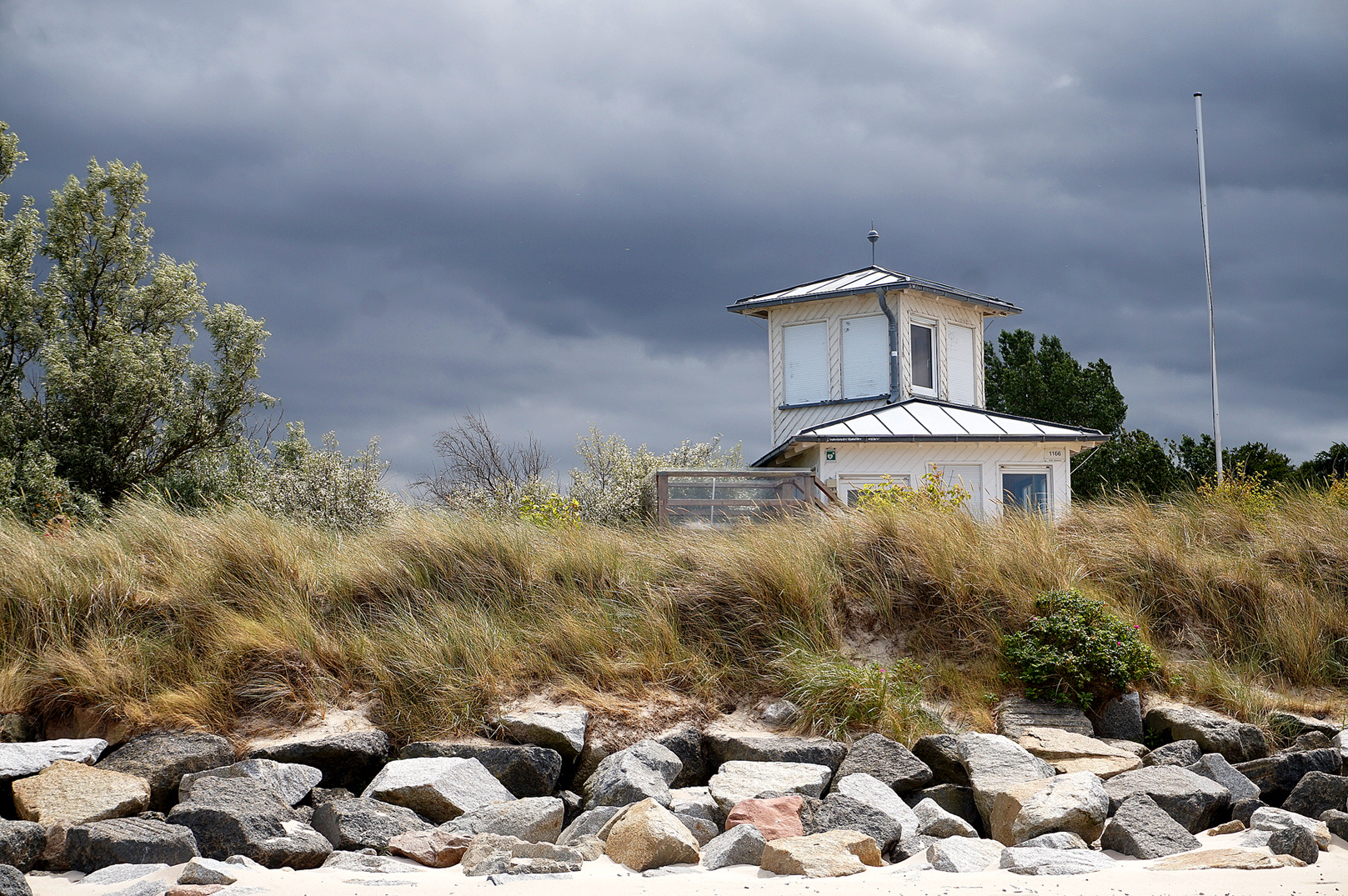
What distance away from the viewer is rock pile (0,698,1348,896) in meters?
5.43

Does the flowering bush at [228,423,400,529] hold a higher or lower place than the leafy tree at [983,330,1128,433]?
lower

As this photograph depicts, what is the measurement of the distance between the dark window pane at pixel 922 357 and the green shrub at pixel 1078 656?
44.0 feet

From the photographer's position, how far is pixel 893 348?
828 inches

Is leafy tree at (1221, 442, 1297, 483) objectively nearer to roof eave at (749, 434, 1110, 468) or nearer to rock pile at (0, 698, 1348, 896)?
roof eave at (749, 434, 1110, 468)

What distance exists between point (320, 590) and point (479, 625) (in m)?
1.59

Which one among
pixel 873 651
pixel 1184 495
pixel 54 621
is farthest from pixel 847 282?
pixel 54 621

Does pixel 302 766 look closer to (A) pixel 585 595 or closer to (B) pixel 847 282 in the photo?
(A) pixel 585 595

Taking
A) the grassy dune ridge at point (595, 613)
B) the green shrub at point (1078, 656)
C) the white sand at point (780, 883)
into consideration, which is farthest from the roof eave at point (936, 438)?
the white sand at point (780, 883)

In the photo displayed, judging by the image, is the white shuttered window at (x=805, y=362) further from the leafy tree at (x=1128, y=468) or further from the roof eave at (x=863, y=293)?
the leafy tree at (x=1128, y=468)

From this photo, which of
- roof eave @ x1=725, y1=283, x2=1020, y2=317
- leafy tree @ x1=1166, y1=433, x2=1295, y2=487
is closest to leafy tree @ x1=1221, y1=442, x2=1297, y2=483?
leafy tree @ x1=1166, y1=433, x2=1295, y2=487

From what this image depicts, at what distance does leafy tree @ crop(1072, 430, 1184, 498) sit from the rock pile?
19.0 meters

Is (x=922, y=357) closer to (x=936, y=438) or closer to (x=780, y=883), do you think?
(x=936, y=438)

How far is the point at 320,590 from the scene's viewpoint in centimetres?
875

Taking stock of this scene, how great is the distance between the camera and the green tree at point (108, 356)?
55.9 ft
